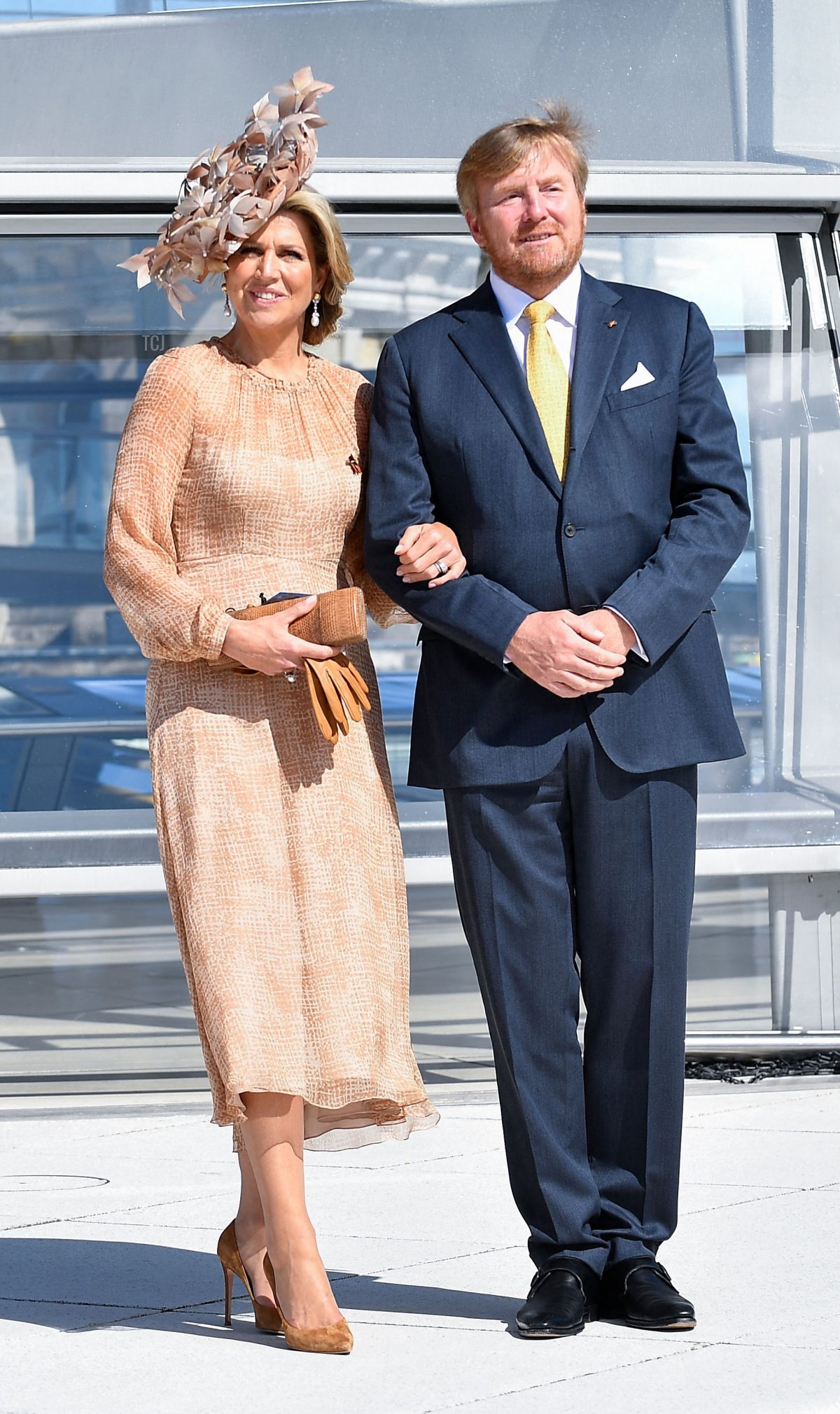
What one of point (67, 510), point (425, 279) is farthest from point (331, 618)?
point (67, 510)

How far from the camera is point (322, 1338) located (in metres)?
3.02

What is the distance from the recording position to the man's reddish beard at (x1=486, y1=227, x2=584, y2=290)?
3.16 metres

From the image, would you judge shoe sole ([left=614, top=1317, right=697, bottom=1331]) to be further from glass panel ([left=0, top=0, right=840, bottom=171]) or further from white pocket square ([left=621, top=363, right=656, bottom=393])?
glass panel ([left=0, top=0, right=840, bottom=171])

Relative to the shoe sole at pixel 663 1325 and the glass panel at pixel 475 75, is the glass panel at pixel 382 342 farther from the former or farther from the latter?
the shoe sole at pixel 663 1325

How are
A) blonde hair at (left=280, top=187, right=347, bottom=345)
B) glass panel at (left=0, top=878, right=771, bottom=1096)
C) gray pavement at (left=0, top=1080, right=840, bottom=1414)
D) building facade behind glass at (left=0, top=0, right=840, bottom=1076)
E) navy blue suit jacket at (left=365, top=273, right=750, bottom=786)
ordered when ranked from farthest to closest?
glass panel at (left=0, top=878, right=771, bottom=1096) < building facade behind glass at (left=0, top=0, right=840, bottom=1076) < blonde hair at (left=280, top=187, right=347, bottom=345) < navy blue suit jacket at (left=365, top=273, right=750, bottom=786) < gray pavement at (left=0, top=1080, right=840, bottom=1414)

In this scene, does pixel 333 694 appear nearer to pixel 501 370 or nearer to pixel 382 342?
pixel 501 370

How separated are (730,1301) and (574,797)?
38.0 inches

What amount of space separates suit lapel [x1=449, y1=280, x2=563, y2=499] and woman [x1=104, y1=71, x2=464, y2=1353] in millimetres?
223

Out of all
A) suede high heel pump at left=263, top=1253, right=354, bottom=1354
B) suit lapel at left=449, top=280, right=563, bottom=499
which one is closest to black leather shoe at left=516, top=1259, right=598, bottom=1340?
suede high heel pump at left=263, top=1253, right=354, bottom=1354

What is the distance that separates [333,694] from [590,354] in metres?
0.76

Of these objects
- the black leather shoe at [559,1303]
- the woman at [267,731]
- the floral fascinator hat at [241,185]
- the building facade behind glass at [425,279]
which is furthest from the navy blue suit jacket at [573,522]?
the building facade behind glass at [425,279]

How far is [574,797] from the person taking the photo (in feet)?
10.4

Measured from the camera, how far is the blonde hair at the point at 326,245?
325 centimetres

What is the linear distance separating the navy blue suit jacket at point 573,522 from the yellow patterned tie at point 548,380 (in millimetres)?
41
